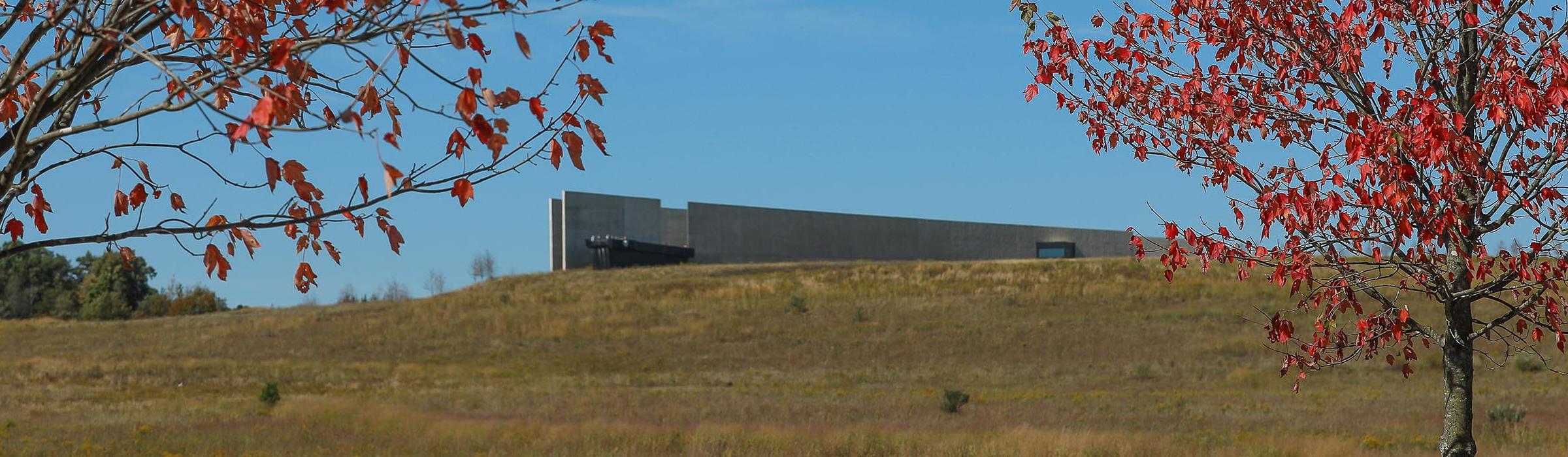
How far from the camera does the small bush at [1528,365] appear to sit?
30406 mm

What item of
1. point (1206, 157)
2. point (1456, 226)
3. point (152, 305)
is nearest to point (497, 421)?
point (1206, 157)

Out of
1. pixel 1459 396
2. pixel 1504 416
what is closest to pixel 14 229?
pixel 1459 396

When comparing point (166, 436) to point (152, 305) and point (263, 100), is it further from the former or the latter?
point (152, 305)

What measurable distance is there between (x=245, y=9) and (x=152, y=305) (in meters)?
79.0

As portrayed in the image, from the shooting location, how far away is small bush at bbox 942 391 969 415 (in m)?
21.3

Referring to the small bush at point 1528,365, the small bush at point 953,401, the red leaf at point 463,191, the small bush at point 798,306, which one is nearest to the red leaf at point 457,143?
the red leaf at point 463,191

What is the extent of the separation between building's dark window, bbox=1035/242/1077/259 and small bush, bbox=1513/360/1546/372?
4813cm

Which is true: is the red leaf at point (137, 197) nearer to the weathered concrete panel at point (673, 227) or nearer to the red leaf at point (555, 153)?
the red leaf at point (555, 153)

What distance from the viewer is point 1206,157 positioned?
912cm

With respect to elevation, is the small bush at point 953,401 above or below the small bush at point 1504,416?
above

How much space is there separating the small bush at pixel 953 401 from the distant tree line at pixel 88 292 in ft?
215

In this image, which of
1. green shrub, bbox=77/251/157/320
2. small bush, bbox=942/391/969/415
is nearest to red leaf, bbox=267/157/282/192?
small bush, bbox=942/391/969/415

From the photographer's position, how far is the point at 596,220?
7275 cm

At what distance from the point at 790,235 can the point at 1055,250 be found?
17791mm
